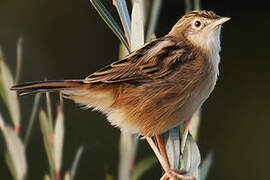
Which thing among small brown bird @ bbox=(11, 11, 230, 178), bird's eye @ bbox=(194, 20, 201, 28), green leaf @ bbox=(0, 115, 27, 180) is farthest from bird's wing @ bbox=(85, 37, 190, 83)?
green leaf @ bbox=(0, 115, 27, 180)

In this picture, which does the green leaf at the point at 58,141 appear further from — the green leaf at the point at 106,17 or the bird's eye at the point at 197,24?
the bird's eye at the point at 197,24

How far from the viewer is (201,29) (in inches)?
46.3

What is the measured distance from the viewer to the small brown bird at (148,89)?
1024 millimetres

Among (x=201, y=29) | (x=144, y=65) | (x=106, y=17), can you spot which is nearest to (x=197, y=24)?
(x=201, y=29)

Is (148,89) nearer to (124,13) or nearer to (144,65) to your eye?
(144,65)

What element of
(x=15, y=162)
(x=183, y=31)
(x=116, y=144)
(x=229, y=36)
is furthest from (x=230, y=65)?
(x=15, y=162)

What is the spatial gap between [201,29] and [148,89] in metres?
0.21

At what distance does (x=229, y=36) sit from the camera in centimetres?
366

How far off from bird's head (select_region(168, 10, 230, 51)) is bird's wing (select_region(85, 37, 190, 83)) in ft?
0.31

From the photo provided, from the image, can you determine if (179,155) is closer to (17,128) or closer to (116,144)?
(17,128)

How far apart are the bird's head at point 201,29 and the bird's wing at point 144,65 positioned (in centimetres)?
9

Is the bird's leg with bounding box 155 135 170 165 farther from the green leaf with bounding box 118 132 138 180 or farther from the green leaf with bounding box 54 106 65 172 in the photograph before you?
the green leaf with bounding box 54 106 65 172

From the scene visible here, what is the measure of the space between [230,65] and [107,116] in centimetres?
268

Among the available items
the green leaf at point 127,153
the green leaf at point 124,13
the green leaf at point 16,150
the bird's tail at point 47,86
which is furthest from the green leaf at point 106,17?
the green leaf at point 16,150
